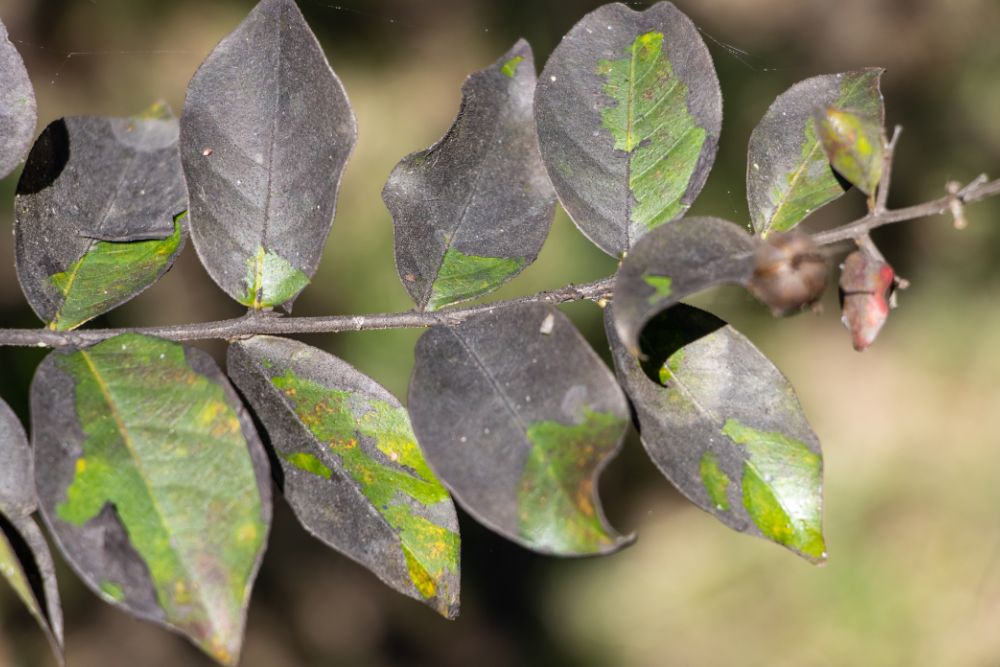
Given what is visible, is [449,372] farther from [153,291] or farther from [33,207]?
[153,291]

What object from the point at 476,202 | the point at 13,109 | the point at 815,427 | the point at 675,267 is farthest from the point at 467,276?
the point at 815,427

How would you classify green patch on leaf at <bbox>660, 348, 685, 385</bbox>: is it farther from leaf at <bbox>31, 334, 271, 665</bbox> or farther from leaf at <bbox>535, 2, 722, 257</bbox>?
leaf at <bbox>31, 334, 271, 665</bbox>

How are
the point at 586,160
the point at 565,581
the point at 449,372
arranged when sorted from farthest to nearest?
the point at 565,581, the point at 586,160, the point at 449,372

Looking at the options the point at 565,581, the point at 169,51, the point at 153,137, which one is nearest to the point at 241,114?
the point at 153,137

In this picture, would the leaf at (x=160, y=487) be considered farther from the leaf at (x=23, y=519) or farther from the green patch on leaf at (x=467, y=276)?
the green patch on leaf at (x=467, y=276)

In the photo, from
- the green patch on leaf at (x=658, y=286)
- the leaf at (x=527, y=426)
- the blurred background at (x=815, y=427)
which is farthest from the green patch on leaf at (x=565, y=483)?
the blurred background at (x=815, y=427)

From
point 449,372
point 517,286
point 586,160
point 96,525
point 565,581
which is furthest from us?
point 565,581
